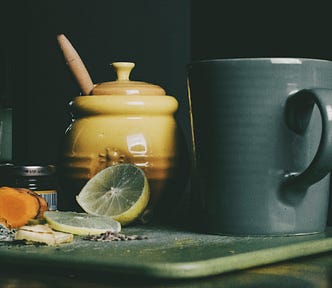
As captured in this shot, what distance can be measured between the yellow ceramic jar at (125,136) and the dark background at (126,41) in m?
0.14

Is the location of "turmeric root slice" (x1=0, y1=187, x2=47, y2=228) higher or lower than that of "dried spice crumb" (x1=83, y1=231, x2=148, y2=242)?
higher

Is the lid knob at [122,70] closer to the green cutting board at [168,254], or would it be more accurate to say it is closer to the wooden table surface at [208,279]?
the green cutting board at [168,254]

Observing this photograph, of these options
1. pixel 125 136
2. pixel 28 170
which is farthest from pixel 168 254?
pixel 28 170

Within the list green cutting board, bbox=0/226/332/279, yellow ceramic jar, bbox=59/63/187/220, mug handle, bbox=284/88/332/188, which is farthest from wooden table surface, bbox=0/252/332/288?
yellow ceramic jar, bbox=59/63/187/220

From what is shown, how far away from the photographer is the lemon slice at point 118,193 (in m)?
0.85

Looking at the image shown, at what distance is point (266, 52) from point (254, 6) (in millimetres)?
60

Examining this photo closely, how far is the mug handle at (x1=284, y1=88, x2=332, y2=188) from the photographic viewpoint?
73 cm

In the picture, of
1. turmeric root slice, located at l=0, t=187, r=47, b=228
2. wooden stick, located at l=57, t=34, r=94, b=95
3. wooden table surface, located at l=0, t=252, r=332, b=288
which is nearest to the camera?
wooden table surface, located at l=0, t=252, r=332, b=288

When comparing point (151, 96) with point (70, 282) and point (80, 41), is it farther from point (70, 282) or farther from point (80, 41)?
point (80, 41)

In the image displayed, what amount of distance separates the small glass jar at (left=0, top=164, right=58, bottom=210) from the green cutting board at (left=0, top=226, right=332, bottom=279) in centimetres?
24

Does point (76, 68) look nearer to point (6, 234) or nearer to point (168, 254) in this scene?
point (6, 234)

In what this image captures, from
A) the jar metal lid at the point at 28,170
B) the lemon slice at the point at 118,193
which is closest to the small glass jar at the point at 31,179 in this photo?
the jar metal lid at the point at 28,170

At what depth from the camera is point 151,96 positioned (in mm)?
933

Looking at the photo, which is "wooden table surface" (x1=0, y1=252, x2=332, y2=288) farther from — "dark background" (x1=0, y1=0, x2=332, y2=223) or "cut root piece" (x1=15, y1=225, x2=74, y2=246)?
"dark background" (x1=0, y1=0, x2=332, y2=223)
